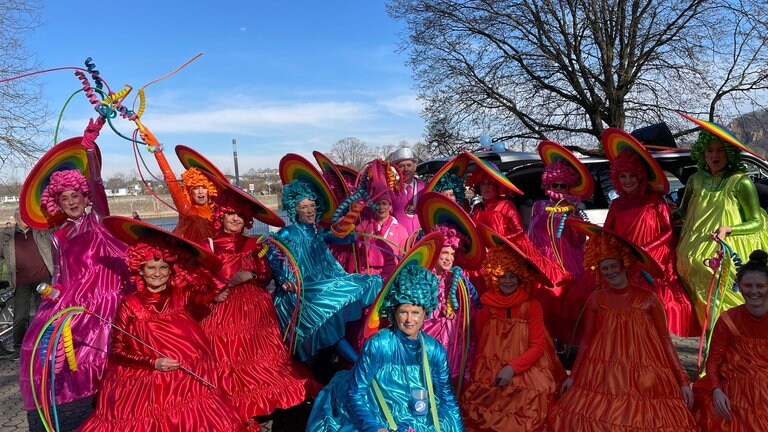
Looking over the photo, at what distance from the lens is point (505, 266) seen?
11.6ft

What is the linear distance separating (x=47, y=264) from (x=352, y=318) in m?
4.63

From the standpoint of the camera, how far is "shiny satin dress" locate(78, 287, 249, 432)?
9.77 ft

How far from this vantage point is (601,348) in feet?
10.8

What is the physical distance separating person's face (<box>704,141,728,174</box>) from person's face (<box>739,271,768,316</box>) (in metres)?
1.35

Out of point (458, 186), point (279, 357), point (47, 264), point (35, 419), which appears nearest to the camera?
point (279, 357)

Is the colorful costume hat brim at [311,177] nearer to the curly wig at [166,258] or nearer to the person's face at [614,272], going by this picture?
the curly wig at [166,258]

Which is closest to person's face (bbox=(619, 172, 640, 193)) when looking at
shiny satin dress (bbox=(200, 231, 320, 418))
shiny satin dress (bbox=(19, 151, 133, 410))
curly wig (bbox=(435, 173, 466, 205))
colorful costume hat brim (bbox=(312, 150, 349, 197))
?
curly wig (bbox=(435, 173, 466, 205))

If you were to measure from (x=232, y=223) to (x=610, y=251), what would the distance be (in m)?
2.62

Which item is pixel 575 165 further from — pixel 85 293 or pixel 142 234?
pixel 85 293

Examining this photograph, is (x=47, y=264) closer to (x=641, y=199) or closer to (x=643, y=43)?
(x=641, y=199)

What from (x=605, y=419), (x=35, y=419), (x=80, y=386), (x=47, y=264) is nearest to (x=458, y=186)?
(x=605, y=419)

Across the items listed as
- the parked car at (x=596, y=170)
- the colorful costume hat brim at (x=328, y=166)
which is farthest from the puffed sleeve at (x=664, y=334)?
the parked car at (x=596, y=170)

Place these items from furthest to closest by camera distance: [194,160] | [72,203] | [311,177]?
[194,160] < [311,177] < [72,203]

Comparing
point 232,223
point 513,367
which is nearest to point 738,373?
point 513,367
